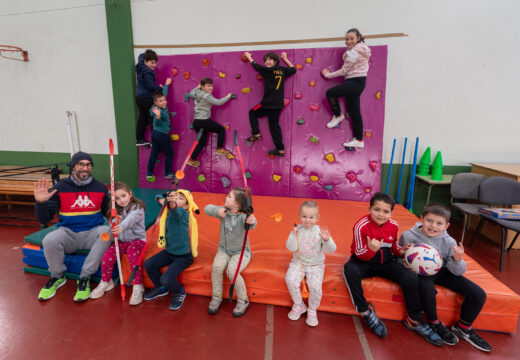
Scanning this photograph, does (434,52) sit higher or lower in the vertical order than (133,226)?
higher

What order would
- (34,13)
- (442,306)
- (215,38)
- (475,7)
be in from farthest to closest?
(34,13), (215,38), (475,7), (442,306)

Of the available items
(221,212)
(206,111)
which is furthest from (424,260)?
(206,111)

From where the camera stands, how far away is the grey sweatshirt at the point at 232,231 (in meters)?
2.23

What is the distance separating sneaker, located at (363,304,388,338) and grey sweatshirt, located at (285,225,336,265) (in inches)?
18.3

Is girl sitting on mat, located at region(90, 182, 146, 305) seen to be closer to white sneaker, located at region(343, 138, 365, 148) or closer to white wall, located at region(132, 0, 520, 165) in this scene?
white sneaker, located at region(343, 138, 365, 148)

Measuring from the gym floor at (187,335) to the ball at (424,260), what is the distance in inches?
17.5

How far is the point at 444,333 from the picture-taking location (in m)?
1.88

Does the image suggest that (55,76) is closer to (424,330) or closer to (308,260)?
(308,260)

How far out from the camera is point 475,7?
3613mm

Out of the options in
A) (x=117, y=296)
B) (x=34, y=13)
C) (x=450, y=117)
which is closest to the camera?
(x=117, y=296)

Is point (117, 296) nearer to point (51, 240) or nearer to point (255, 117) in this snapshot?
point (51, 240)

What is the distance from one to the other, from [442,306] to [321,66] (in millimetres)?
3039

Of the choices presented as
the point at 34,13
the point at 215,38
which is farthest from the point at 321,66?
the point at 34,13

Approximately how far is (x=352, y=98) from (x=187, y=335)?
10.5 feet
